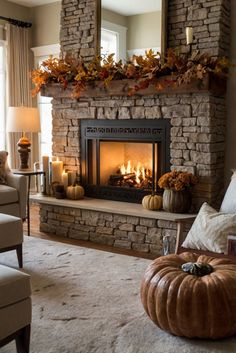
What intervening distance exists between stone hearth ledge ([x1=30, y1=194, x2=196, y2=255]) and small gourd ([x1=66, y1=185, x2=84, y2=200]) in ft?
0.22

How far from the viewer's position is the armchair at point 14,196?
420 centimetres

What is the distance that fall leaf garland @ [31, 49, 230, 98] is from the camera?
392 centimetres

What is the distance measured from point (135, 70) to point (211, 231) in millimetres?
1917

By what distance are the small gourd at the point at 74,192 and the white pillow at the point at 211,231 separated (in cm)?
187

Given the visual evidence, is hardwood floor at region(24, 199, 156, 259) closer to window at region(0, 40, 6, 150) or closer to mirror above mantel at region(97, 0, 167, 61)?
window at region(0, 40, 6, 150)

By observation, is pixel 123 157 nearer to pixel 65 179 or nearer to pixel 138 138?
pixel 138 138

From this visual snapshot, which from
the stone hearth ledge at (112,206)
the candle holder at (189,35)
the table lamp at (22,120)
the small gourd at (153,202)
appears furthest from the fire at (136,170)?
the candle holder at (189,35)

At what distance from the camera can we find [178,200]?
4.09m

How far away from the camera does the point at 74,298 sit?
304 cm

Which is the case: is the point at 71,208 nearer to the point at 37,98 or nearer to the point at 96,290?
the point at 96,290

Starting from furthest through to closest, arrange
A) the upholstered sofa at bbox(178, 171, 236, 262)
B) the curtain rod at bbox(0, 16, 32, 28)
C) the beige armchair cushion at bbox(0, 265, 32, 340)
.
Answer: the curtain rod at bbox(0, 16, 32, 28)
the upholstered sofa at bbox(178, 171, 236, 262)
the beige armchair cushion at bbox(0, 265, 32, 340)

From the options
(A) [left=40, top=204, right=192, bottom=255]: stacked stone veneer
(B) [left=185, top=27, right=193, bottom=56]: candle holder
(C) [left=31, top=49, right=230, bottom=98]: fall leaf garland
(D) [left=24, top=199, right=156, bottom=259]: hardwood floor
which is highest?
(B) [left=185, top=27, right=193, bottom=56]: candle holder

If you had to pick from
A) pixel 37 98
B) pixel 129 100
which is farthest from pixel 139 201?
pixel 37 98

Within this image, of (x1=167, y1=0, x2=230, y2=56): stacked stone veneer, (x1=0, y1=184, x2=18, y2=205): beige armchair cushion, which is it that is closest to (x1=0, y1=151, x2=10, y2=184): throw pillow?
(x1=0, y1=184, x2=18, y2=205): beige armchair cushion
